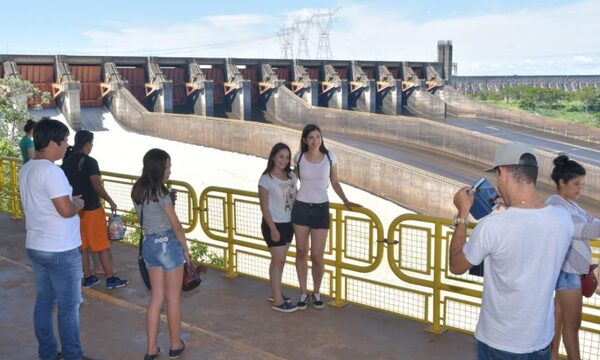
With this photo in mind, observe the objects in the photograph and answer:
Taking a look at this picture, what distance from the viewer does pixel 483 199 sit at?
10.6 ft

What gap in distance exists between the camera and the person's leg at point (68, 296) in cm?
425

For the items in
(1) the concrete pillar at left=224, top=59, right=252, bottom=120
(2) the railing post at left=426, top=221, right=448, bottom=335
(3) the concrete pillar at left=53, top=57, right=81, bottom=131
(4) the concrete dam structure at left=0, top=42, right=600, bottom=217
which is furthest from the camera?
(1) the concrete pillar at left=224, top=59, right=252, bottom=120

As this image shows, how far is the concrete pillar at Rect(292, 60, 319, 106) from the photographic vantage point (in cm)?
4297

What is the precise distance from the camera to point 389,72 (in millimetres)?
50094

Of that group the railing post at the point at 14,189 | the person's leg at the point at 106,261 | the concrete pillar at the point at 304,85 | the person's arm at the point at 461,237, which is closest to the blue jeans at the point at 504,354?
the person's arm at the point at 461,237

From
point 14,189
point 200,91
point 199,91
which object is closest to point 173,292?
point 14,189

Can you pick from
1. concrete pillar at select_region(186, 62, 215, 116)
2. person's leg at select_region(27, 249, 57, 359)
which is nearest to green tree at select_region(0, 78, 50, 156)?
concrete pillar at select_region(186, 62, 215, 116)

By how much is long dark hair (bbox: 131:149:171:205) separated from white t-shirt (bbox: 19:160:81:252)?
1.69 ft

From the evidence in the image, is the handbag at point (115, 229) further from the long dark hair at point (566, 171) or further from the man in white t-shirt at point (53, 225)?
the long dark hair at point (566, 171)

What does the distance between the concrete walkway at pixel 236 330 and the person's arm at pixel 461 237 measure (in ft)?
7.96

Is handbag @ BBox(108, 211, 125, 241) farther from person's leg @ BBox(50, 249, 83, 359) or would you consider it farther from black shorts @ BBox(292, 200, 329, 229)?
black shorts @ BBox(292, 200, 329, 229)

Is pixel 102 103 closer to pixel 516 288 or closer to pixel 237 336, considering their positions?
pixel 237 336

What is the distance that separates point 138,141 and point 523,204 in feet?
98.3

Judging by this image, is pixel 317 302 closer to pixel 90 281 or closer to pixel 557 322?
pixel 557 322
